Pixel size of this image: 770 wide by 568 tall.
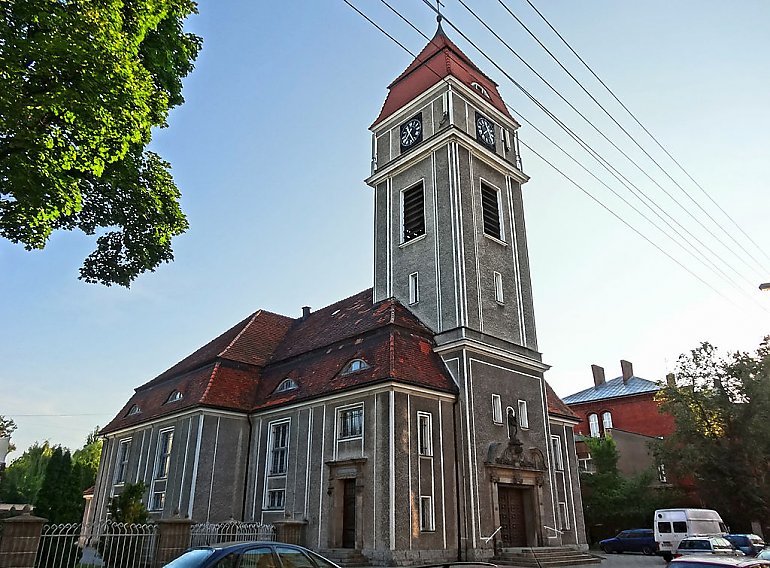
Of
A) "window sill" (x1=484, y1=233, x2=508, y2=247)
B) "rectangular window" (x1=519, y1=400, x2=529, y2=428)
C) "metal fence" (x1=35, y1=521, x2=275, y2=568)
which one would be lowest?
"metal fence" (x1=35, y1=521, x2=275, y2=568)

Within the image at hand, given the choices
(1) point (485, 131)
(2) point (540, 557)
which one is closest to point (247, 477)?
(2) point (540, 557)

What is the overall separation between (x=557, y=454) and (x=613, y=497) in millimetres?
10969

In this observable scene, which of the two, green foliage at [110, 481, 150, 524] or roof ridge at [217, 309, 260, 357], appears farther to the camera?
roof ridge at [217, 309, 260, 357]

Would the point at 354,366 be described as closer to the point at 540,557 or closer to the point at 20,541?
the point at 540,557

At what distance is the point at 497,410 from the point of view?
23094 millimetres

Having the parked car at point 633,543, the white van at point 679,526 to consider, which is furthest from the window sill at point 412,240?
the parked car at point 633,543

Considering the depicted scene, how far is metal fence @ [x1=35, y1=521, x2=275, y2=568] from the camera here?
12773 millimetres

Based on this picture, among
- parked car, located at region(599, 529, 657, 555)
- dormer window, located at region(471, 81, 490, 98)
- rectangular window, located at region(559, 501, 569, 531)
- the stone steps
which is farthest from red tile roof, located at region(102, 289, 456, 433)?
parked car, located at region(599, 529, 657, 555)

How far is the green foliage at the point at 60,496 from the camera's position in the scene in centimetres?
2477

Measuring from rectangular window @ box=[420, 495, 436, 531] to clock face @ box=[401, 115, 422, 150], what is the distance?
17047mm

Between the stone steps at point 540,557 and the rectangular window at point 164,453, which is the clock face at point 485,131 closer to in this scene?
the stone steps at point 540,557

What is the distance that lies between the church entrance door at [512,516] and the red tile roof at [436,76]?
1925 centimetres

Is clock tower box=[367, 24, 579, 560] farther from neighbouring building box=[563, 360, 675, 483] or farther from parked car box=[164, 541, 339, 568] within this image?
neighbouring building box=[563, 360, 675, 483]

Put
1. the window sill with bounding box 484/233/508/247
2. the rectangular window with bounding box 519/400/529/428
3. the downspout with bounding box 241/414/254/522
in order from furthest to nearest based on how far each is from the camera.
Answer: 1. the window sill with bounding box 484/233/508/247
2. the downspout with bounding box 241/414/254/522
3. the rectangular window with bounding box 519/400/529/428
